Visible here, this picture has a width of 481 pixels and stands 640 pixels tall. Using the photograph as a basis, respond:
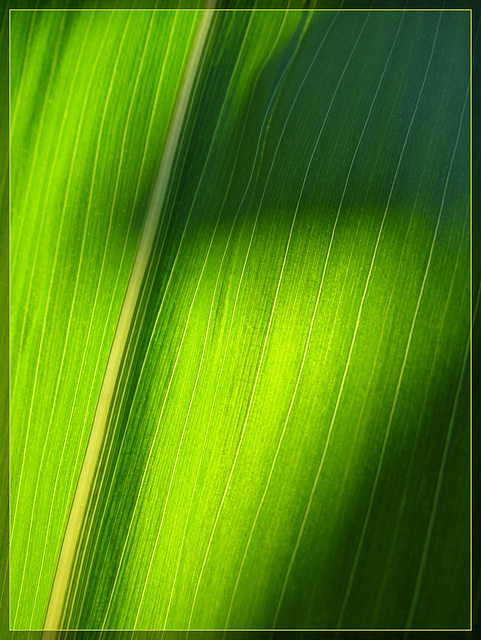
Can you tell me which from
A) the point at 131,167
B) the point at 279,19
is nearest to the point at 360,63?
the point at 279,19

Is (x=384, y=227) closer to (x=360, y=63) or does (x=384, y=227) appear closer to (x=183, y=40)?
(x=360, y=63)

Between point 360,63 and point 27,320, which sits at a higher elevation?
point 360,63

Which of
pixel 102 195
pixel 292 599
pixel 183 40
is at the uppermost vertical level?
pixel 183 40

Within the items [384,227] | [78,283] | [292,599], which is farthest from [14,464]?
[384,227]

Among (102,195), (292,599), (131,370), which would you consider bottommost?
(292,599)

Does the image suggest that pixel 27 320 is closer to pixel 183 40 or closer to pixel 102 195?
pixel 102 195

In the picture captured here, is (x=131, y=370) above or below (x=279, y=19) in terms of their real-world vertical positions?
below
